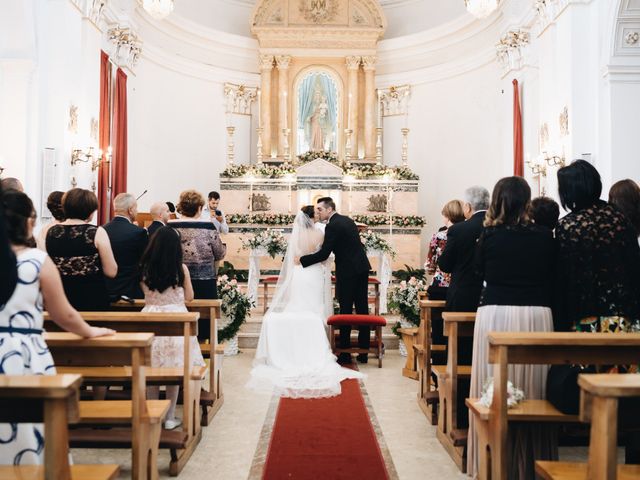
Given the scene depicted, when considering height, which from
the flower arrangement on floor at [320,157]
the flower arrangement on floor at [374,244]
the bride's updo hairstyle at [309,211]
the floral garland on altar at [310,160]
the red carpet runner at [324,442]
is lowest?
the red carpet runner at [324,442]

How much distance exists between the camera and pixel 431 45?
16500 mm

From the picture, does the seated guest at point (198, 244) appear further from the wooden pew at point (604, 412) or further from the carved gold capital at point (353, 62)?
the carved gold capital at point (353, 62)

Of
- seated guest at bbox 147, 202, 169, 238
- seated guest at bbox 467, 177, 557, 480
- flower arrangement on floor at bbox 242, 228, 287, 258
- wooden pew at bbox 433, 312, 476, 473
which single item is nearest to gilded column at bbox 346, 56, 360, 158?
flower arrangement on floor at bbox 242, 228, 287, 258

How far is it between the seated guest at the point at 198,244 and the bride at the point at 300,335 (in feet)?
2.86

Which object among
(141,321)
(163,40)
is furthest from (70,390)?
(163,40)

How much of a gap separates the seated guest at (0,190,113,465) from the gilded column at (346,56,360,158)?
48.2 feet

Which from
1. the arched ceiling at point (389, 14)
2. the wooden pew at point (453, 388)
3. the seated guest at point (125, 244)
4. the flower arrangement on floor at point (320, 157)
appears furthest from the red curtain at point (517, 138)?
the seated guest at point (125, 244)

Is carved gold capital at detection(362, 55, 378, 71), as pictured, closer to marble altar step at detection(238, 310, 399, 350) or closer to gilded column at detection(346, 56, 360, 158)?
gilded column at detection(346, 56, 360, 158)

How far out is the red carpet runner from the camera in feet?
13.0

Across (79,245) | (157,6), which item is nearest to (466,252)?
(79,245)

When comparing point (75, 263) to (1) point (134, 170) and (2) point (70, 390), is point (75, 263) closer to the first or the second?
(2) point (70, 390)

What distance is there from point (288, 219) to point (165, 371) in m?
9.49

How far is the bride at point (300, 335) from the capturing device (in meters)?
6.34

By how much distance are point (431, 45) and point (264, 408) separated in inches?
519
